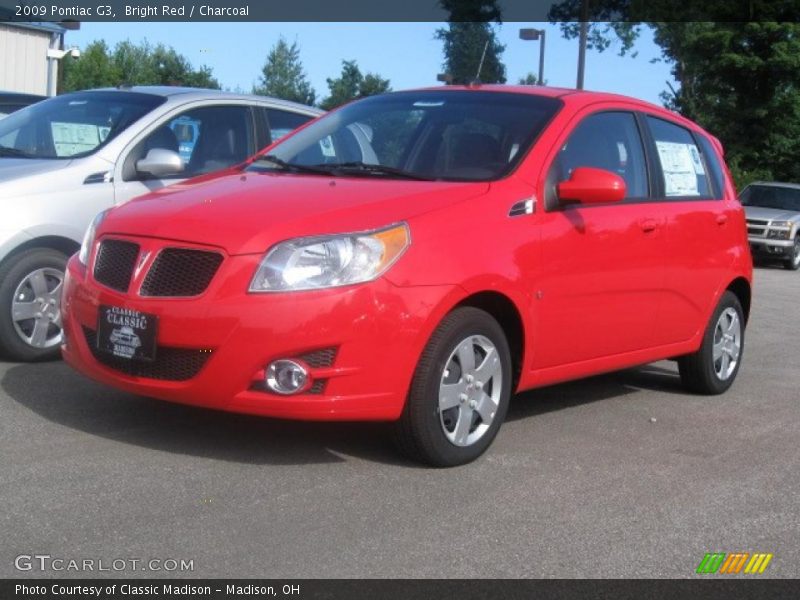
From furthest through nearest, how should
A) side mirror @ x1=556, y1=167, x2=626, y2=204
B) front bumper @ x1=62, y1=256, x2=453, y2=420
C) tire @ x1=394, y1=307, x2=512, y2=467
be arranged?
1. side mirror @ x1=556, y1=167, x2=626, y2=204
2. tire @ x1=394, y1=307, x2=512, y2=467
3. front bumper @ x1=62, y1=256, x2=453, y2=420

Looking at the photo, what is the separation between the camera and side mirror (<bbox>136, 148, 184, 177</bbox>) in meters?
7.45

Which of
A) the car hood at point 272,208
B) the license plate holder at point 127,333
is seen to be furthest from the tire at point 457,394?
the license plate holder at point 127,333

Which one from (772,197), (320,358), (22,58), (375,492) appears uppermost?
(22,58)

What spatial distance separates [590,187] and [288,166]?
158 cm

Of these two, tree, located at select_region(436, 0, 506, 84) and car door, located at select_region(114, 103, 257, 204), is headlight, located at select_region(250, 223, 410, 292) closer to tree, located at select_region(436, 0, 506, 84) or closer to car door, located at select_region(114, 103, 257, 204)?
car door, located at select_region(114, 103, 257, 204)

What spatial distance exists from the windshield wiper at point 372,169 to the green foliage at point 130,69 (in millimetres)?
42421

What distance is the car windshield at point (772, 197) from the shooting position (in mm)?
23406

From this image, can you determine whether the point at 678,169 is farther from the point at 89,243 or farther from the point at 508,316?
the point at 89,243

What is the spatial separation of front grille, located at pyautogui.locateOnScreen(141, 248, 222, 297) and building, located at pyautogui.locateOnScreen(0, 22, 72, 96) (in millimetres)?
32249

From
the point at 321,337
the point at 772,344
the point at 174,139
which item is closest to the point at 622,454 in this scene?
the point at 321,337

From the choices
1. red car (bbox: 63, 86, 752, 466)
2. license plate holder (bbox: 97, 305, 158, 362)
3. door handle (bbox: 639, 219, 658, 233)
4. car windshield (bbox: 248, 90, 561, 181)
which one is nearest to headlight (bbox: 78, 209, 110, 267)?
red car (bbox: 63, 86, 752, 466)

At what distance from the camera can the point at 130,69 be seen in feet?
194

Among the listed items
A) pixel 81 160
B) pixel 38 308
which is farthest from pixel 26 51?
pixel 38 308

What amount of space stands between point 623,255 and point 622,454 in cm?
110
